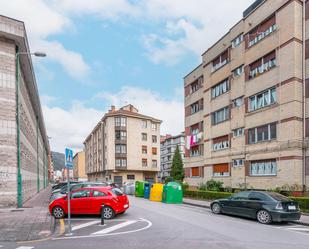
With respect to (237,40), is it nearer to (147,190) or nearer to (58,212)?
(147,190)

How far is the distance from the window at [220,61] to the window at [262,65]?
4138 mm

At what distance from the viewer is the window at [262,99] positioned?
21344 mm

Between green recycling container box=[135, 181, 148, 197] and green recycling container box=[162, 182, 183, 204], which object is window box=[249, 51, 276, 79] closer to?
green recycling container box=[162, 182, 183, 204]

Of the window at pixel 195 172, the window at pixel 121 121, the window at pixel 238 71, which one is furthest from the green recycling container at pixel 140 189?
the window at pixel 121 121

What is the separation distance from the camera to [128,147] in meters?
60.5

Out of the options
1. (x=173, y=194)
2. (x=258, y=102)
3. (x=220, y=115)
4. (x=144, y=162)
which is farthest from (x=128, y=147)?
(x=258, y=102)

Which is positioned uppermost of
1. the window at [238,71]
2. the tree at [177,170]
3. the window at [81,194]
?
the window at [238,71]

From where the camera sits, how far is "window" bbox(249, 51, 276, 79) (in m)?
21.5

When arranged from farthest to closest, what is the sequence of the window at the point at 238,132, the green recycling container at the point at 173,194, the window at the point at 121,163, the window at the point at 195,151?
the window at the point at 121,163 < the window at the point at 195,151 < the window at the point at 238,132 < the green recycling container at the point at 173,194

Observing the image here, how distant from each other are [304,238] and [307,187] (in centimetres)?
1042

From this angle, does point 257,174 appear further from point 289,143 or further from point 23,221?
point 23,221

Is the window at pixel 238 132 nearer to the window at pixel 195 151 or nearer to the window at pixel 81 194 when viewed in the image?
the window at pixel 195 151

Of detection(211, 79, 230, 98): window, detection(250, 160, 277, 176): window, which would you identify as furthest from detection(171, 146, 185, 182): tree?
detection(250, 160, 277, 176): window

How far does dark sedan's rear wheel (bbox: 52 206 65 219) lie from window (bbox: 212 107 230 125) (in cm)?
1776
